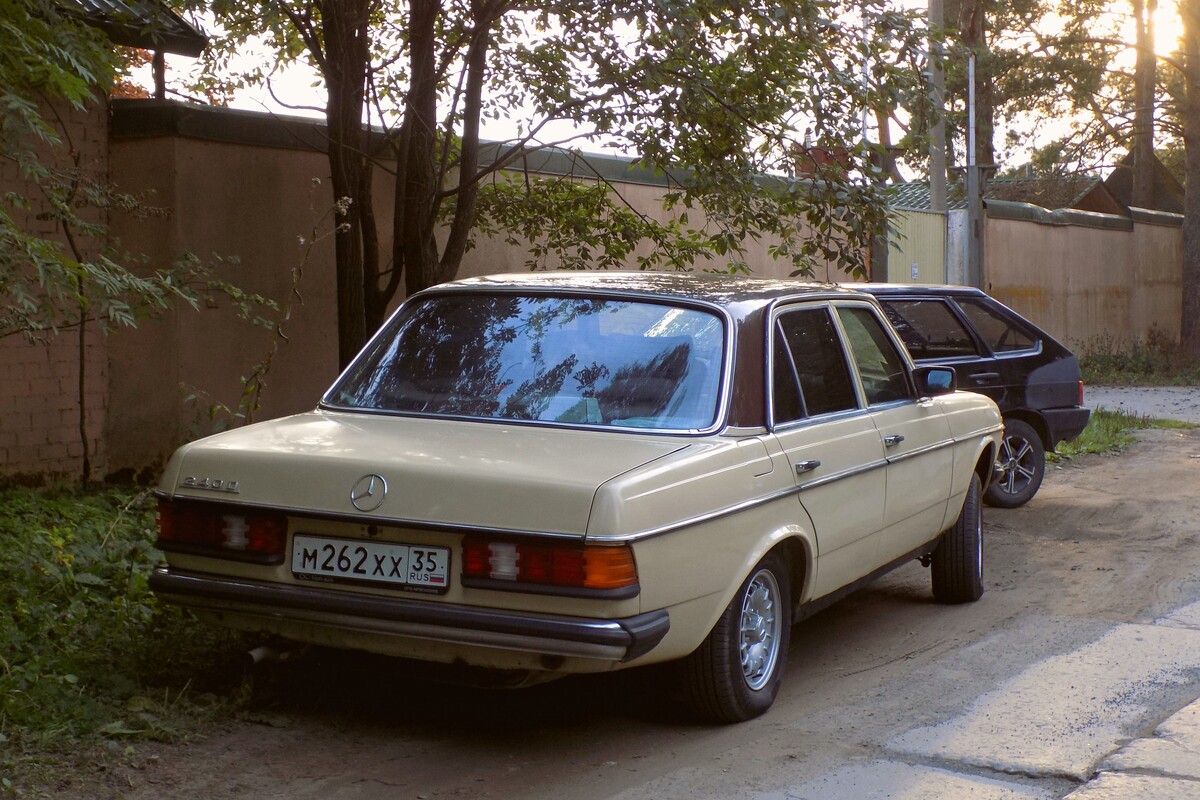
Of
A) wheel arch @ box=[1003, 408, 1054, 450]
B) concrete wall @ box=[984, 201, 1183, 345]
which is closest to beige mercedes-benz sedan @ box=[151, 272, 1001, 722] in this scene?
wheel arch @ box=[1003, 408, 1054, 450]

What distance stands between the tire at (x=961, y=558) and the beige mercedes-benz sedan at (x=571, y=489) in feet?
3.10

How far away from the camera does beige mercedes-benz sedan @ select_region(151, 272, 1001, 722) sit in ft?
13.4

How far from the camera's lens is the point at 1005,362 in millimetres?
9703

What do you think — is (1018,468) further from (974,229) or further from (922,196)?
(922,196)

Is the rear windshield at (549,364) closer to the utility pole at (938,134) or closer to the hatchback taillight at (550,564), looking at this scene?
the hatchback taillight at (550,564)

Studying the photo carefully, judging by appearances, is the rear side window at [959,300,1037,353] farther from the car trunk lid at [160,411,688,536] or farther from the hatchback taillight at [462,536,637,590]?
the hatchback taillight at [462,536,637,590]

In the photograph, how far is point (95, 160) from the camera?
888cm

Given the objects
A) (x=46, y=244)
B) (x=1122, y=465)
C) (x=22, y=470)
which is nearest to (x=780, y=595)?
(x=46, y=244)

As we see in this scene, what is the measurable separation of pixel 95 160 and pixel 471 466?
578 cm

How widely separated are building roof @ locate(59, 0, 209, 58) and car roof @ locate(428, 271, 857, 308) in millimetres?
3692

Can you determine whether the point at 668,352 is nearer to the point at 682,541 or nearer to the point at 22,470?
the point at 682,541

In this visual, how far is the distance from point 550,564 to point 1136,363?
22.4 meters

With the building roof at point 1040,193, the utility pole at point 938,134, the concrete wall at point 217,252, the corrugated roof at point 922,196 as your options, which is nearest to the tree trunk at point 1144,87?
the building roof at point 1040,193

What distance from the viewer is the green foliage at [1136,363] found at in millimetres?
22938
